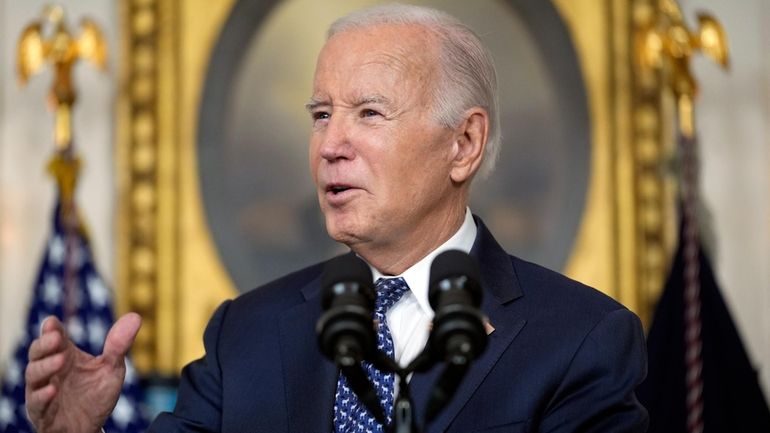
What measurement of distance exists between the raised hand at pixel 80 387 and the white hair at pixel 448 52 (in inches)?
29.0

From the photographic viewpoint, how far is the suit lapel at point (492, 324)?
2.33 meters

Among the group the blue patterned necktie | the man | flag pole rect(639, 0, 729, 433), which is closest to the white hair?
the man

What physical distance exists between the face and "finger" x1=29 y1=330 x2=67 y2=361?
1.81 ft

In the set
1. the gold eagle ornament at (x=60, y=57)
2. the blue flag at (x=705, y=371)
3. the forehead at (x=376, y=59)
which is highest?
the gold eagle ornament at (x=60, y=57)

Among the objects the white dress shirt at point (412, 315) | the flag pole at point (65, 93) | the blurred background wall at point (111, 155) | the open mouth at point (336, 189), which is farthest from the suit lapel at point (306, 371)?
the blurred background wall at point (111, 155)

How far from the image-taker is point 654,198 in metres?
5.35

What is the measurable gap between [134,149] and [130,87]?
10.8 inches

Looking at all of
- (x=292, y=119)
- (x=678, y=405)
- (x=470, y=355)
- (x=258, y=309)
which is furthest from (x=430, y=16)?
(x=292, y=119)

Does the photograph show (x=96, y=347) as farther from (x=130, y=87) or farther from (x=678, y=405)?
(x=678, y=405)

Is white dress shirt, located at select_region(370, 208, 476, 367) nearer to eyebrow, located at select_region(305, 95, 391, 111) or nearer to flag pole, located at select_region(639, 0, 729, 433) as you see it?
eyebrow, located at select_region(305, 95, 391, 111)

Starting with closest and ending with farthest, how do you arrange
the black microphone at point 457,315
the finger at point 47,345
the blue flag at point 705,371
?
the black microphone at point 457,315 < the finger at point 47,345 < the blue flag at point 705,371

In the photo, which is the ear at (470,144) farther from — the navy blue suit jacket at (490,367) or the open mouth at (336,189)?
the open mouth at (336,189)

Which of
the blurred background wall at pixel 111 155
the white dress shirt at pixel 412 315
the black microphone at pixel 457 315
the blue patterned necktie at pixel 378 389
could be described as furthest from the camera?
the blurred background wall at pixel 111 155

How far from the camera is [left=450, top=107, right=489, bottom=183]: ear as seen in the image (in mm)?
2611
